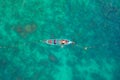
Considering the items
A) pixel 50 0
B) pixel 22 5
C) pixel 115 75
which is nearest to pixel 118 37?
pixel 115 75

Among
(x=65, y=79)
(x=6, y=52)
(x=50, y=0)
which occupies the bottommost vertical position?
(x=65, y=79)

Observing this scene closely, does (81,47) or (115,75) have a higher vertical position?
(81,47)

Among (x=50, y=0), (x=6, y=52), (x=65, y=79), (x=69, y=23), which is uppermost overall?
(x=50, y=0)

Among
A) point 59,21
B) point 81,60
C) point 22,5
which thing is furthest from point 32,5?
point 81,60

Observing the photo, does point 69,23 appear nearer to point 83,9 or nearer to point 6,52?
point 83,9

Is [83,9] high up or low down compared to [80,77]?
up

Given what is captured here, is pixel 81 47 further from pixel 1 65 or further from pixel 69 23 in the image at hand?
pixel 1 65
